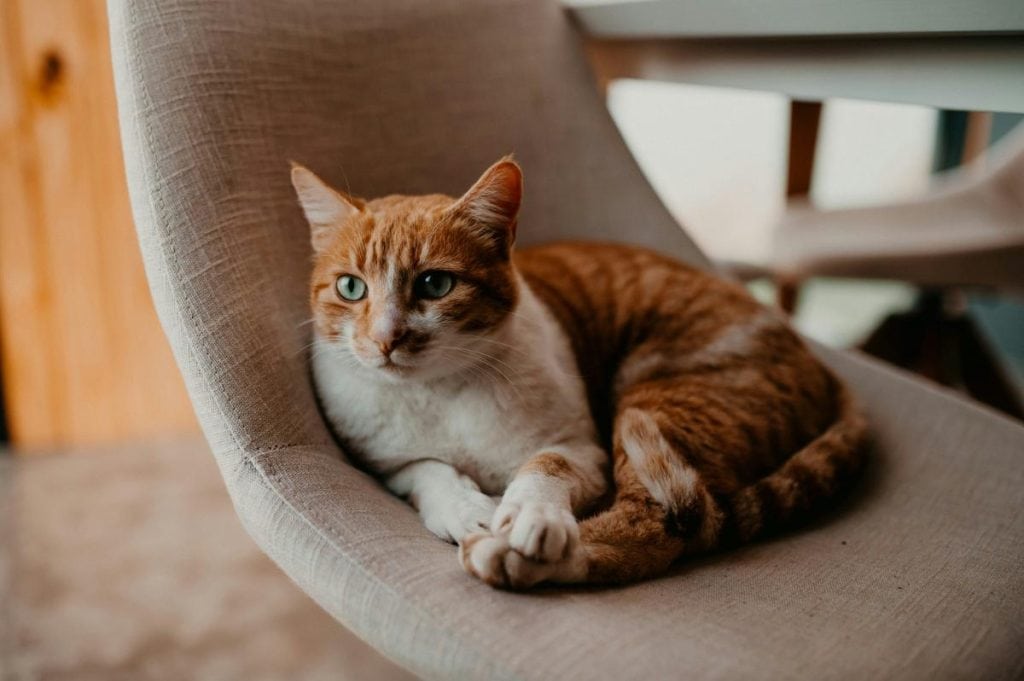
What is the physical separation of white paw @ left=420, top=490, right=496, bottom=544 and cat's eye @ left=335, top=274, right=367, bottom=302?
0.93ft

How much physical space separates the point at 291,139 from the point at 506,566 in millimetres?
688

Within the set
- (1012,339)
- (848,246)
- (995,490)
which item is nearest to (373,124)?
(995,490)

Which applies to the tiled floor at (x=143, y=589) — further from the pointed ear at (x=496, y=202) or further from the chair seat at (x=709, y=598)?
the pointed ear at (x=496, y=202)

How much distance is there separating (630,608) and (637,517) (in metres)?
0.13

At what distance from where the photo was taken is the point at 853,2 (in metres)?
1.11

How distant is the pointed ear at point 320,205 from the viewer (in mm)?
1075

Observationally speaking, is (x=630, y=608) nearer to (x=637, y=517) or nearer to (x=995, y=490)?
(x=637, y=517)

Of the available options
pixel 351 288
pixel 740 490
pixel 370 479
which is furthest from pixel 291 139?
pixel 740 490

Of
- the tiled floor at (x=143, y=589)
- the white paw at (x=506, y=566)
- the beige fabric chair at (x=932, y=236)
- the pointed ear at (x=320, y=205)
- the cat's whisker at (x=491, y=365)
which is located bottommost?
the tiled floor at (x=143, y=589)

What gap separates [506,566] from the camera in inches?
34.2

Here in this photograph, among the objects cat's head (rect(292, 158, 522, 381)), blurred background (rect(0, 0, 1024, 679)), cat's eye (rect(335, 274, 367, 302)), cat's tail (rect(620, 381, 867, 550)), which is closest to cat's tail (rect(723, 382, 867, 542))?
cat's tail (rect(620, 381, 867, 550))

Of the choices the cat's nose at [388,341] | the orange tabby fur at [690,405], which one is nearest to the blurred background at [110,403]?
the orange tabby fur at [690,405]

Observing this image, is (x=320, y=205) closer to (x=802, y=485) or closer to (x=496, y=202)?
(x=496, y=202)

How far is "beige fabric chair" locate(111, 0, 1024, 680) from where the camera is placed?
826 millimetres
